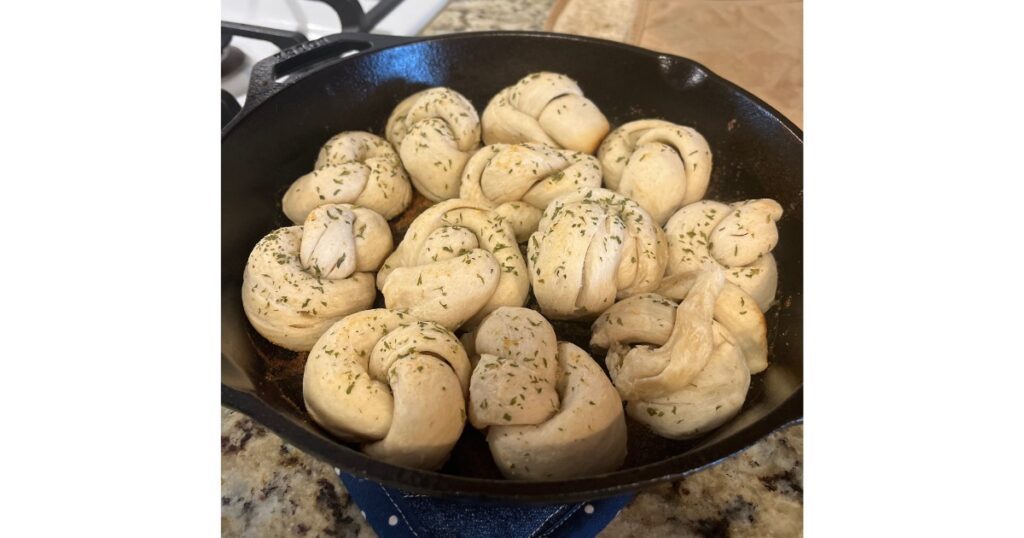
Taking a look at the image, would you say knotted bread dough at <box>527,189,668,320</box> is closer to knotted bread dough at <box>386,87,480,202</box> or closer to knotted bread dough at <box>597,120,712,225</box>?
knotted bread dough at <box>597,120,712,225</box>

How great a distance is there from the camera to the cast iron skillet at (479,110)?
34.5 inches

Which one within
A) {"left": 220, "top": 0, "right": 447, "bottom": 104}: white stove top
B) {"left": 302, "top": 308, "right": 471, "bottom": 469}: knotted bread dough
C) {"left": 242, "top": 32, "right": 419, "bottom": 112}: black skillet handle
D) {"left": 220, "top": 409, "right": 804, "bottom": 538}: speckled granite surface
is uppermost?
{"left": 242, "top": 32, "right": 419, "bottom": 112}: black skillet handle

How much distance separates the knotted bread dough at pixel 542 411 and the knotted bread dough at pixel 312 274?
1.16ft

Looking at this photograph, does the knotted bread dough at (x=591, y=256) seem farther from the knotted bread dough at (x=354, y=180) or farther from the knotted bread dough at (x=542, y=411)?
the knotted bread dough at (x=354, y=180)

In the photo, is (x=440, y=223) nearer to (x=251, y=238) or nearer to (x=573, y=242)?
(x=573, y=242)

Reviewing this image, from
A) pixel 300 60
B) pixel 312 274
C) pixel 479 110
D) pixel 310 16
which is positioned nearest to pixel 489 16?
pixel 310 16

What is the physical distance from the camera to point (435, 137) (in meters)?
1.47

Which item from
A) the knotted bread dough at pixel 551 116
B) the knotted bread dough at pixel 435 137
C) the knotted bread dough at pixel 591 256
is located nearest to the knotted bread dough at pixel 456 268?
the knotted bread dough at pixel 591 256

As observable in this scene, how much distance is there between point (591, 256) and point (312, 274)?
0.55m

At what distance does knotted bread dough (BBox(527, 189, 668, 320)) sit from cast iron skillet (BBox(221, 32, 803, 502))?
12 cm

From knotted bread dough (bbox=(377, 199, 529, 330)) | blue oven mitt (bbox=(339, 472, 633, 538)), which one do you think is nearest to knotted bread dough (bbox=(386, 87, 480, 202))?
knotted bread dough (bbox=(377, 199, 529, 330))

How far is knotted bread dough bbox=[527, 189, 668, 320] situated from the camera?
118 cm

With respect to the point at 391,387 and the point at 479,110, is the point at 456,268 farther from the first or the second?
the point at 479,110

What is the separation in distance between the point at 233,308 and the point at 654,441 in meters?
0.85
